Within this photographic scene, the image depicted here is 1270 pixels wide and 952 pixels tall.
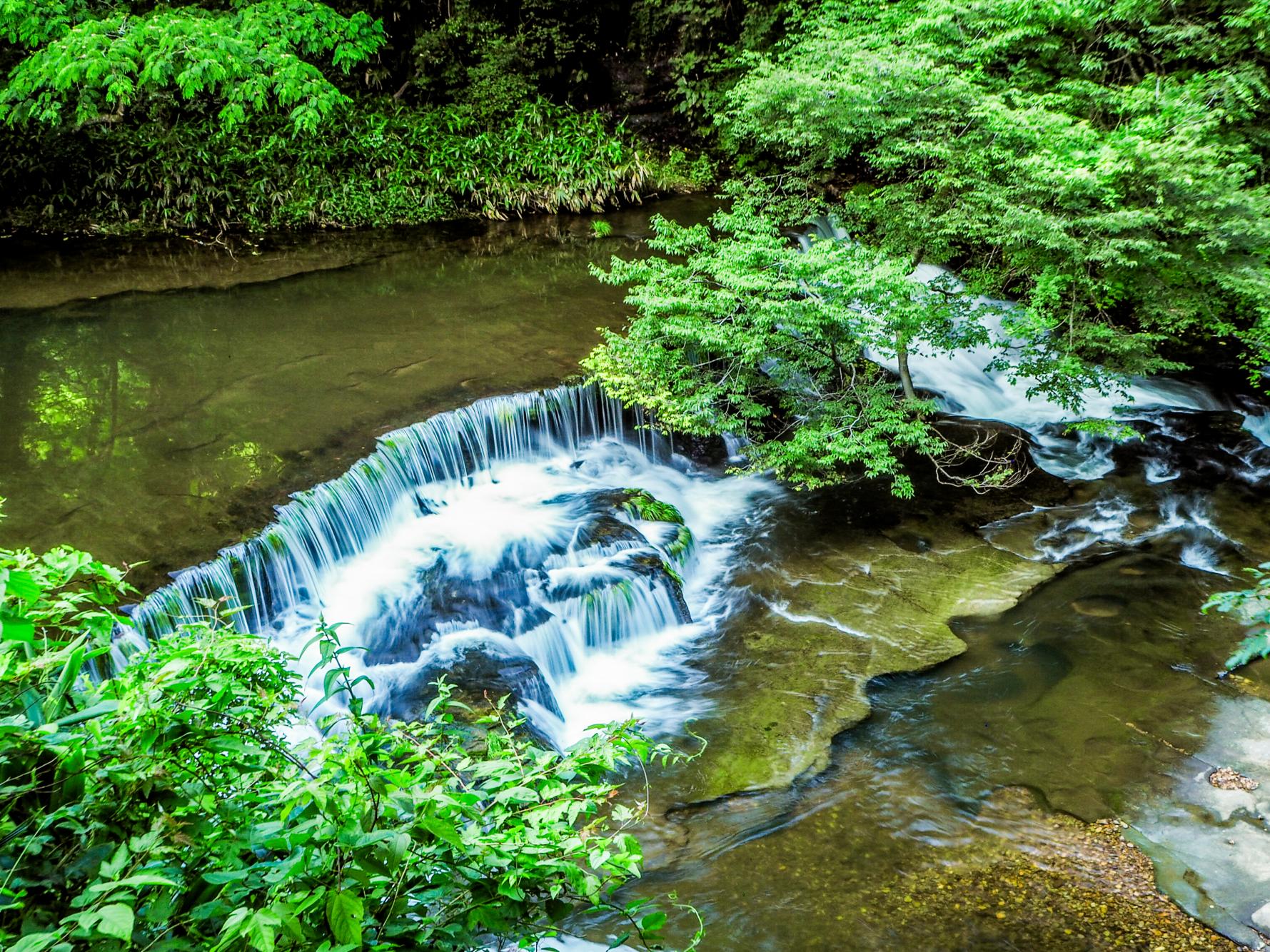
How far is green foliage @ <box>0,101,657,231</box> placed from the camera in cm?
1299

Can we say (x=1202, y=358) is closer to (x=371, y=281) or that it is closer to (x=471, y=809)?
(x=371, y=281)

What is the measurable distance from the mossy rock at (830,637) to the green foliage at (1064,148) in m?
2.21

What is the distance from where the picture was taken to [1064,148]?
908 centimetres

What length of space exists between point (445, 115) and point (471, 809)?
15468 millimetres

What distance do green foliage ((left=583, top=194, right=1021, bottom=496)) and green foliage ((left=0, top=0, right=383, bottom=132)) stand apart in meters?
5.61

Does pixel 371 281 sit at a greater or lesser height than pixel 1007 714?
greater

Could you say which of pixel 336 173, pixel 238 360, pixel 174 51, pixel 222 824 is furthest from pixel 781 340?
pixel 336 173

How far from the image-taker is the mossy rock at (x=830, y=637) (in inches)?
247

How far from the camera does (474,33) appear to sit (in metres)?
15.8

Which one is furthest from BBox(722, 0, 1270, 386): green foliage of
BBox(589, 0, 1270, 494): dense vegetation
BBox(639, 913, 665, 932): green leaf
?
BBox(639, 913, 665, 932): green leaf

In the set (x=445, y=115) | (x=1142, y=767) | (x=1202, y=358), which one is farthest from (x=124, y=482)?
(x=1202, y=358)

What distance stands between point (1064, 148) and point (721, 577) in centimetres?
572

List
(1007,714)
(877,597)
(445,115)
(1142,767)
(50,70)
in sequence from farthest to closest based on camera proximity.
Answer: (445,115)
(50,70)
(877,597)
(1007,714)
(1142,767)

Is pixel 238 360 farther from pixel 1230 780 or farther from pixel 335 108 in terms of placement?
pixel 1230 780
